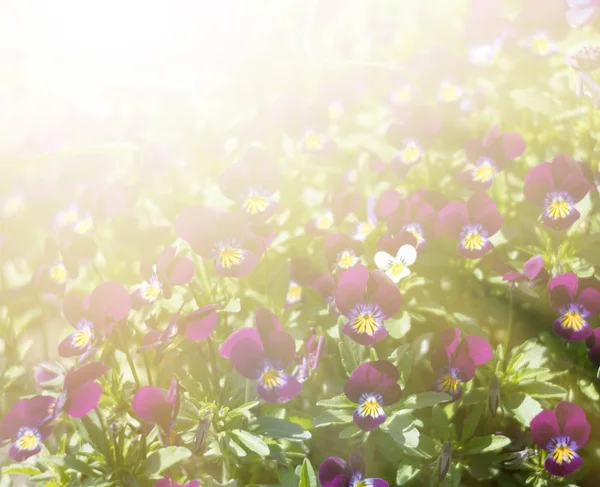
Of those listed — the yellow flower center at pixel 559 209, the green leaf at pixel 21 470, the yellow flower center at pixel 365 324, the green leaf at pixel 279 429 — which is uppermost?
the yellow flower center at pixel 559 209

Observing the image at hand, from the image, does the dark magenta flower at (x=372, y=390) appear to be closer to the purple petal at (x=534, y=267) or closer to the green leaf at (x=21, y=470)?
the purple petal at (x=534, y=267)

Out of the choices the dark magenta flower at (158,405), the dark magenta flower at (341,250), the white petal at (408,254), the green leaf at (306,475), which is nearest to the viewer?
the green leaf at (306,475)

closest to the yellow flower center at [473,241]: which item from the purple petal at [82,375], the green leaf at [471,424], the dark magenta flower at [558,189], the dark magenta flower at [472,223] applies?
the dark magenta flower at [472,223]

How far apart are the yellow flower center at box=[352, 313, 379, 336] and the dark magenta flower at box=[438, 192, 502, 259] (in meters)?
0.47

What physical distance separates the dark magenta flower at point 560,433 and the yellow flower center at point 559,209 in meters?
0.63

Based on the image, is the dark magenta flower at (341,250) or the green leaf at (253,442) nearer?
the green leaf at (253,442)

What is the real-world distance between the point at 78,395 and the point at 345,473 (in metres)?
0.76

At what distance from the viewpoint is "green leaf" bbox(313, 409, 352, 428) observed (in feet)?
5.78

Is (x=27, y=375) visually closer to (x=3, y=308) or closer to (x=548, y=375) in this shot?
(x=3, y=308)

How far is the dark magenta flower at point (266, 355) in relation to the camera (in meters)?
1.78

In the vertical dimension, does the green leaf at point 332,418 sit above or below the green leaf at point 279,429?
above

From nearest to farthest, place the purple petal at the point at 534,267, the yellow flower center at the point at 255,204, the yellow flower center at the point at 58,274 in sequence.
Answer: the purple petal at the point at 534,267 < the yellow flower center at the point at 255,204 < the yellow flower center at the point at 58,274

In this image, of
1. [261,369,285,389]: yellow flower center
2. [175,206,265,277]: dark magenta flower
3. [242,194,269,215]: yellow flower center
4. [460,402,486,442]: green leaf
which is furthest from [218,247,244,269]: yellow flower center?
[460,402,486,442]: green leaf

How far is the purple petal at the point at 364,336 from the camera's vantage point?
177cm
